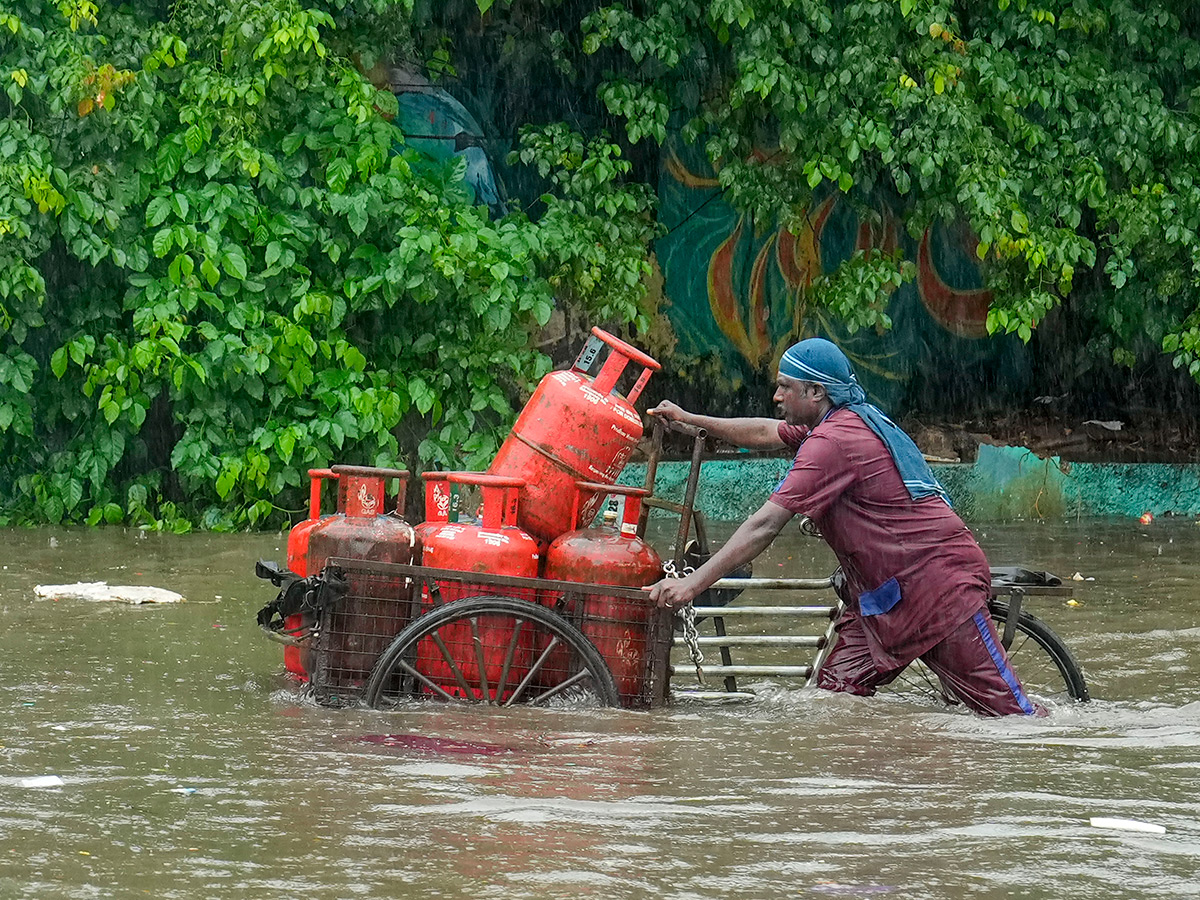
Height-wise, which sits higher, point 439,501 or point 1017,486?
point 439,501

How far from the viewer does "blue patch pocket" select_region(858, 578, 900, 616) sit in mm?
5336

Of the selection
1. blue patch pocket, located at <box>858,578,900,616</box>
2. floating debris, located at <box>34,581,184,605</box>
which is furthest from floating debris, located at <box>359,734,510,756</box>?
floating debris, located at <box>34,581,184,605</box>

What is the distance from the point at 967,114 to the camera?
11.3m

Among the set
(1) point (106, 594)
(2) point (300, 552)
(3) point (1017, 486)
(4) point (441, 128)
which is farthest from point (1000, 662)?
(4) point (441, 128)

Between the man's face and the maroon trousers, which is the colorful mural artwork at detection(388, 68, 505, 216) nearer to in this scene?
the man's face

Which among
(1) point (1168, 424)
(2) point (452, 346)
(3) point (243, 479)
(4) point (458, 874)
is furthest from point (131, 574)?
(1) point (1168, 424)

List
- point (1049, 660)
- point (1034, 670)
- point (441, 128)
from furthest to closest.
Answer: point (441, 128), point (1034, 670), point (1049, 660)

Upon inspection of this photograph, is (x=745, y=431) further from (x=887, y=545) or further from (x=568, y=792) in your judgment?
(x=568, y=792)

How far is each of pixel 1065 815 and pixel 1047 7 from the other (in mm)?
8995

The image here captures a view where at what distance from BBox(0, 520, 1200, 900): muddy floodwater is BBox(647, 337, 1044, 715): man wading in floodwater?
0.22 meters

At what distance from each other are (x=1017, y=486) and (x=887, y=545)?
7651mm

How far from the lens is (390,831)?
3938 mm

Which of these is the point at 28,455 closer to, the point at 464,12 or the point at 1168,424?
the point at 464,12

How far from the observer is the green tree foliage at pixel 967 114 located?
11367 mm
